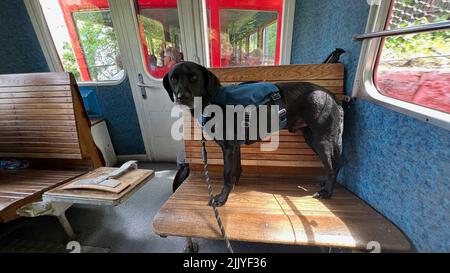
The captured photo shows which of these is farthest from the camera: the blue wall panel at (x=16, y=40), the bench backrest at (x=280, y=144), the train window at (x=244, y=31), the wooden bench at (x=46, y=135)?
the blue wall panel at (x=16, y=40)

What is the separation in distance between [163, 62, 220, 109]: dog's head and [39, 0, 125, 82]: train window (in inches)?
70.1

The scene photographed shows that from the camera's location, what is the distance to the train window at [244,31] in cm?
203

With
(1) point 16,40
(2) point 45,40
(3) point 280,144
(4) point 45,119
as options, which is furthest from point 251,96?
(1) point 16,40

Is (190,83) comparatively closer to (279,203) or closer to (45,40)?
(279,203)

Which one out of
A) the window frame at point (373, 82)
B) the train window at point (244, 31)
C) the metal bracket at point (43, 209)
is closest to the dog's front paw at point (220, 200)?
the window frame at point (373, 82)

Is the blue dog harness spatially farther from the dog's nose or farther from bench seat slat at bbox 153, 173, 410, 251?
bench seat slat at bbox 153, 173, 410, 251

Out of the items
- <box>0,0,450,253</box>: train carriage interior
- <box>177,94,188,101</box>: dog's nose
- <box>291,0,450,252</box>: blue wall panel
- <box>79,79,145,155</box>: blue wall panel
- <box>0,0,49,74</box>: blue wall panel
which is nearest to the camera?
<box>291,0,450,252</box>: blue wall panel

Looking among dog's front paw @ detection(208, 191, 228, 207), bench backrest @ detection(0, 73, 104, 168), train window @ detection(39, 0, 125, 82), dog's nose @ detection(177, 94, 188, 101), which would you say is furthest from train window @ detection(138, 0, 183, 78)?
dog's front paw @ detection(208, 191, 228, 207)

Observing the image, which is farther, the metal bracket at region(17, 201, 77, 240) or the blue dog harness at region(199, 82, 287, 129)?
the metal bracket at region(17, 201, 77, 240)

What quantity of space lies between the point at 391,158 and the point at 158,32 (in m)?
2.55

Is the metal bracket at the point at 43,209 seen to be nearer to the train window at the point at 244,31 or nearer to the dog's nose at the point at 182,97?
the dog's nose at the point at 182,97

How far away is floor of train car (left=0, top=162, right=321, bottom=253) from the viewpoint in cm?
143

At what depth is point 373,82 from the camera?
1.12 metres

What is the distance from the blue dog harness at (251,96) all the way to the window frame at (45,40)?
6.24 ft
